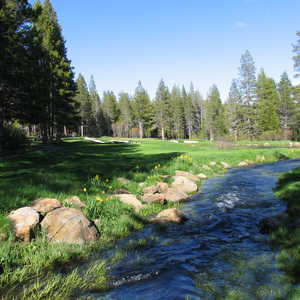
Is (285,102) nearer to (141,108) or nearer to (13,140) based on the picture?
(141,108)

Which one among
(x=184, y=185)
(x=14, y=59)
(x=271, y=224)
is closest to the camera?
(x=271, y=224)

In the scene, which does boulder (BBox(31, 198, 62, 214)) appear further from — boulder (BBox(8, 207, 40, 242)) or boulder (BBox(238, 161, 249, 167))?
boulder (BBox(238, 161, 249, 167))

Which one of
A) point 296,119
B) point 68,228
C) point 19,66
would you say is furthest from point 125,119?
point 68,228

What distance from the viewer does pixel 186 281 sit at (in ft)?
13.9

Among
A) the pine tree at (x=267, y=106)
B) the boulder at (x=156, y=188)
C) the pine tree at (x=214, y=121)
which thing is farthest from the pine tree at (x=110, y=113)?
the boulder at (x=156, y=188)

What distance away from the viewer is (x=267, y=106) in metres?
58.3

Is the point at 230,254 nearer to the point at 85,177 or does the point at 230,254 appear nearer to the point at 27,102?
the point at 85,177

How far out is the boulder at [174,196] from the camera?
9875 mm

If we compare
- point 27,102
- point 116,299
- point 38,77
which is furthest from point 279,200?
point 38,77

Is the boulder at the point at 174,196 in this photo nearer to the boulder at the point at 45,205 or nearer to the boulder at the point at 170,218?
the boulder at the point at 170,218

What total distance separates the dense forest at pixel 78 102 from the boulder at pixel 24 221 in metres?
16.0

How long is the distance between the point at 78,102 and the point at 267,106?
44.0 m

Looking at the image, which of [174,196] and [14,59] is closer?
[174,196]

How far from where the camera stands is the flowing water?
3904 millimetres
